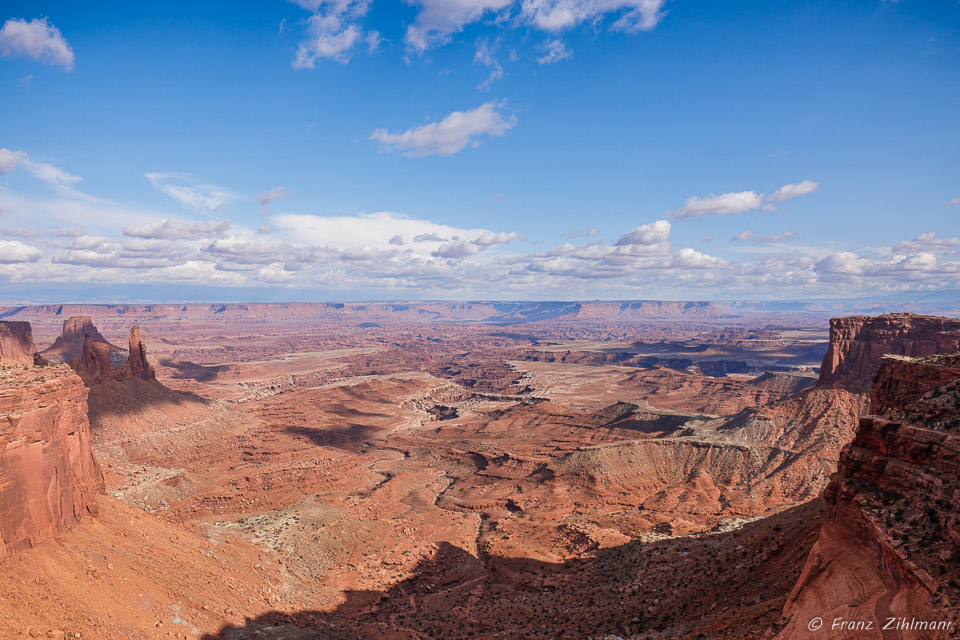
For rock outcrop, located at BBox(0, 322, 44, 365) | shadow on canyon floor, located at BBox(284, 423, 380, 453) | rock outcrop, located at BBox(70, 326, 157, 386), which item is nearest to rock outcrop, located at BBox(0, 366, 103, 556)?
shadow on canyon floor, located at BBox(284, 423, 380, 453)

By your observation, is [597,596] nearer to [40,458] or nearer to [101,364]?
[40,458]

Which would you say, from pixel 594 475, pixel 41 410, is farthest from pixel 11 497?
pixel 594 475

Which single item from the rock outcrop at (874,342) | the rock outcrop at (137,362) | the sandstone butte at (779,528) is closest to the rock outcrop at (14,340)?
the rock outcrop at (137,362)

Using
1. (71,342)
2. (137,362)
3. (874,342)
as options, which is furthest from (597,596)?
(71,342)

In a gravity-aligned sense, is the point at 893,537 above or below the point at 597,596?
above

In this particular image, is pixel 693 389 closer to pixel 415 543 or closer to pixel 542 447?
pixel 542 447

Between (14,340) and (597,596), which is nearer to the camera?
(597,596)

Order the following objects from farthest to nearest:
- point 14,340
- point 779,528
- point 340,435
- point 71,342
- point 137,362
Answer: point 71,342, point 14,340, point 340,435, point 137,362, point 779,528
